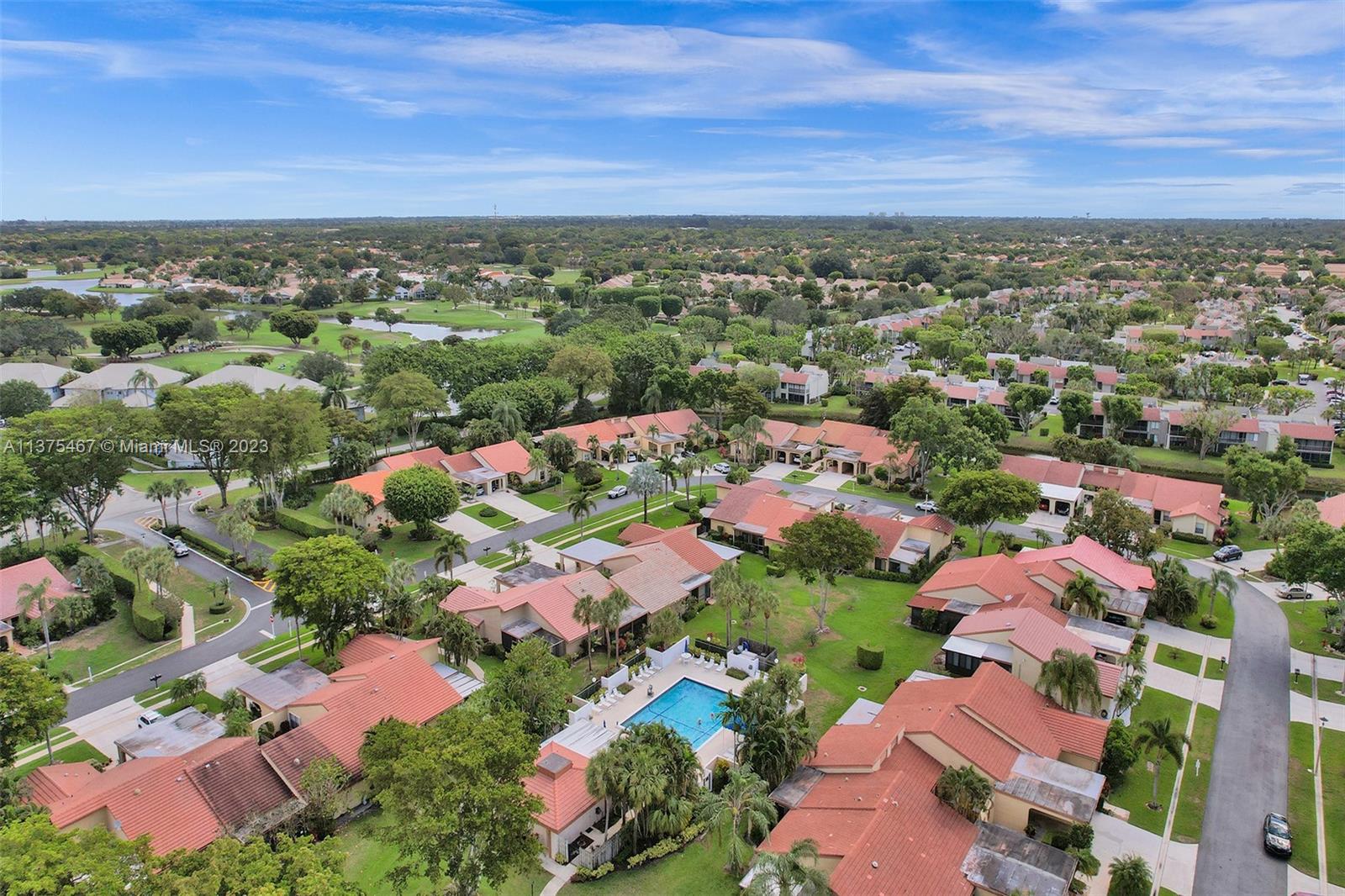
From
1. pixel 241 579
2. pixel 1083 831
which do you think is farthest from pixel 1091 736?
pixel 241 579

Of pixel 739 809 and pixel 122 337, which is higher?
pixel 122 337

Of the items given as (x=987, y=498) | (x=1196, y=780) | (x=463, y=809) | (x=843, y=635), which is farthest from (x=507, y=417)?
(x=1196, y=780)

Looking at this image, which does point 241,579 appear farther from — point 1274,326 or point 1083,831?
point 1274,326

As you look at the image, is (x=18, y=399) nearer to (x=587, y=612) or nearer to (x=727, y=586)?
(x=587, y=612)

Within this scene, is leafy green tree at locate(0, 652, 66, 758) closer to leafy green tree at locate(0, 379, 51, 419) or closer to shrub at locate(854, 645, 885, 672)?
shrub at locate(854, 645, 885, 672)

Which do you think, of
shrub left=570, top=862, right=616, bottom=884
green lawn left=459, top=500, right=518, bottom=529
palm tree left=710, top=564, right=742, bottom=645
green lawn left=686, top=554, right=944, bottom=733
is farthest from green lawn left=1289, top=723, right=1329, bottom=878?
green lawn left=459, top=500, right=518, bottom=529

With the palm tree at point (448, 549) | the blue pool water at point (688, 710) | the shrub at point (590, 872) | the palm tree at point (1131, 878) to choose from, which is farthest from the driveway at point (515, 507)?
the palm tree at point (1131, 878)
